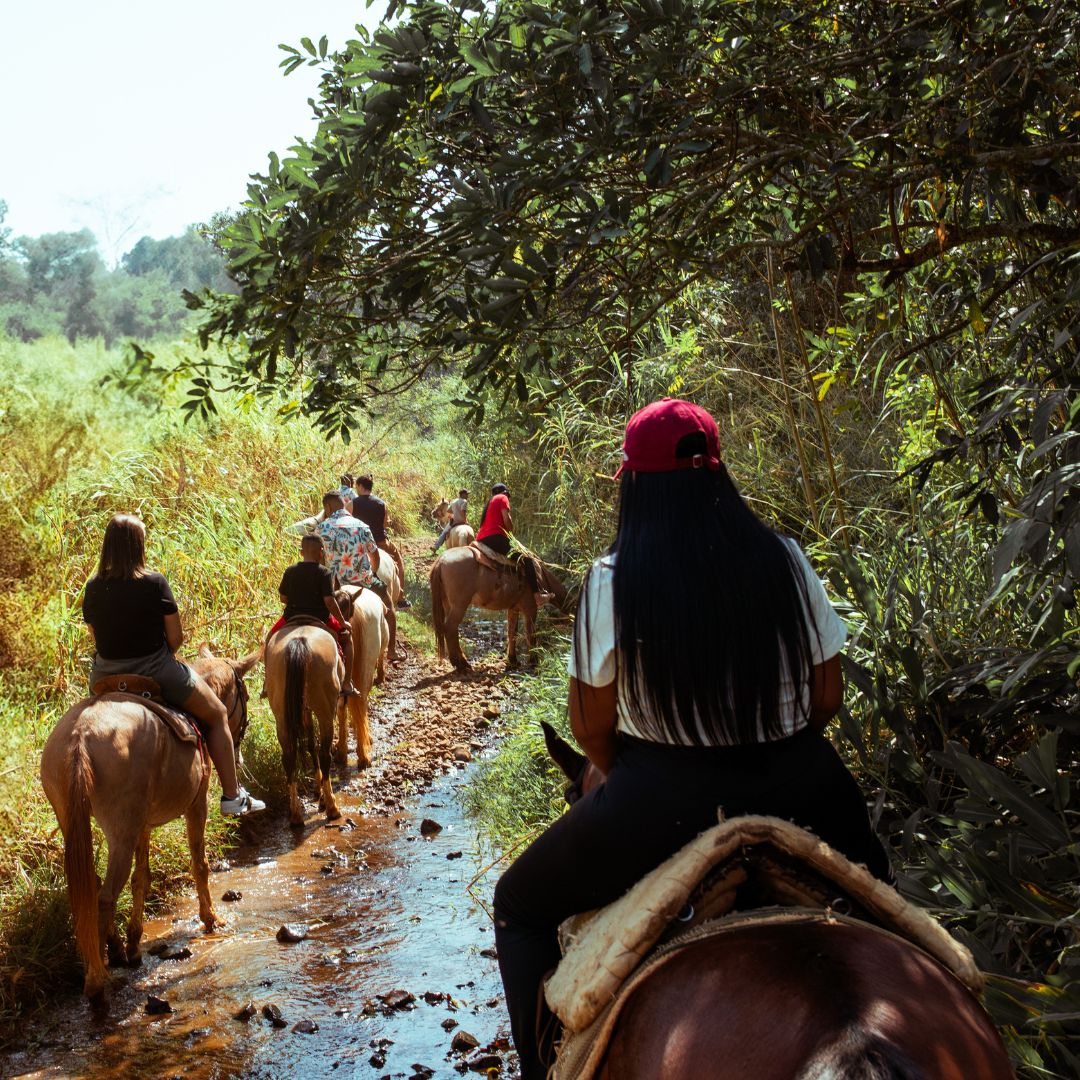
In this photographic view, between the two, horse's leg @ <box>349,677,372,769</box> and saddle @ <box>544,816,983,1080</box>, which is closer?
saddle @ <box>544,816,983,1080</box>

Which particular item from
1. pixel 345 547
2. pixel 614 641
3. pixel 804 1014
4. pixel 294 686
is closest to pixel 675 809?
pixel 614 641

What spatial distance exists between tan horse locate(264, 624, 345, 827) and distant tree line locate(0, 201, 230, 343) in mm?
52998

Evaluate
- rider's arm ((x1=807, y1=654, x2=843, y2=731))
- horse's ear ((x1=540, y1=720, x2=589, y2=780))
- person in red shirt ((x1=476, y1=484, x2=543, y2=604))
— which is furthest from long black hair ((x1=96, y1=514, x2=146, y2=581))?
person in red shirt ((x1=476, y1=484, x2=543, y2=604))

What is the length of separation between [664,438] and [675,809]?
0.78 metres

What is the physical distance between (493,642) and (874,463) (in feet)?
26.8

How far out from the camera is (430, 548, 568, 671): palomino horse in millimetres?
12797

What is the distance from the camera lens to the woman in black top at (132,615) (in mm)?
5906

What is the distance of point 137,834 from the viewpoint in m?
5.66

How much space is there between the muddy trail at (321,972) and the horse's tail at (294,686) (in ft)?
2.53

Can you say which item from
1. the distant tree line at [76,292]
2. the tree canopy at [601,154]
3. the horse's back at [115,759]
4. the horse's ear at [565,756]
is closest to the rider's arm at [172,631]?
the horse's back at [115,759]

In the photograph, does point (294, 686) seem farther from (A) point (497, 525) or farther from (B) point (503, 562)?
(A) point (497, 525)

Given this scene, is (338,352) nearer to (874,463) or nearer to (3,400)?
(874,463)

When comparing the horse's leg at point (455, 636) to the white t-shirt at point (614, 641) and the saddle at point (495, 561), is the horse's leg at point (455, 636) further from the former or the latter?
the white t-shirt at point (614, 641)

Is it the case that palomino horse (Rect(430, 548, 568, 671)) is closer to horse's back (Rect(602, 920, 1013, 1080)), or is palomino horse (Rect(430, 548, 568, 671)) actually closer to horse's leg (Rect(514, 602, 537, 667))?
horse's leg (Rect(514, 602, 537, 667))
